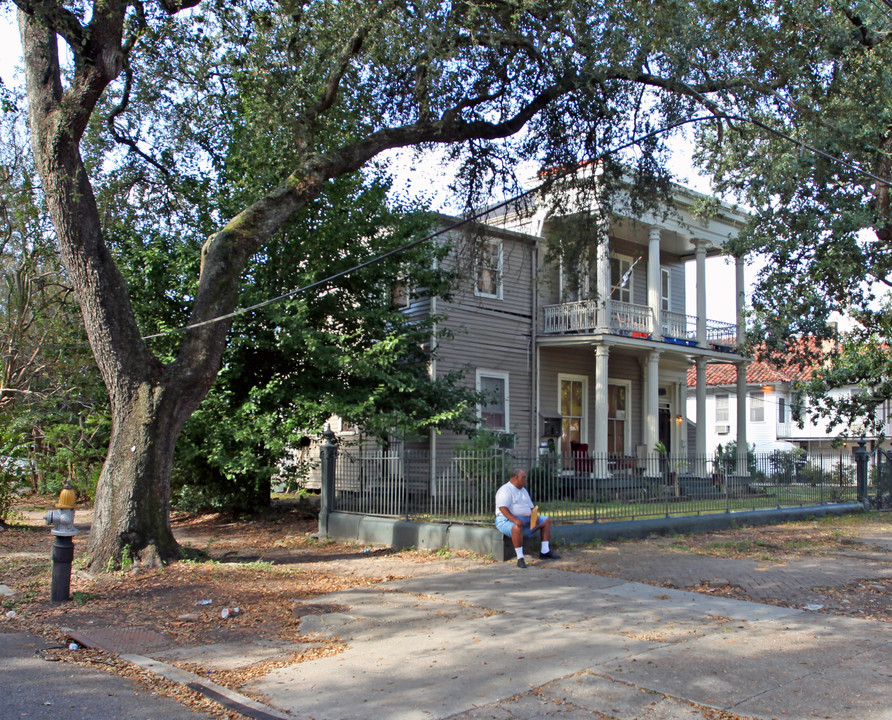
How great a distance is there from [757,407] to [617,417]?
18848 millimetres

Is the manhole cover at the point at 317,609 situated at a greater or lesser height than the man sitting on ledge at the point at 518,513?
lesser

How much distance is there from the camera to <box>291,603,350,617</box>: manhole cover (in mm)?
8328

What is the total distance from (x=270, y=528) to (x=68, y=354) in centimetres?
651

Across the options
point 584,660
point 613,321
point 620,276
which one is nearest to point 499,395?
point 613,321

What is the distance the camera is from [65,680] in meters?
6.11

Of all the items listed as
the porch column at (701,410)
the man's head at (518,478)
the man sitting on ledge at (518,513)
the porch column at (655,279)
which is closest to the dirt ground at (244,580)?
the man sitting on ledge at (518,513)

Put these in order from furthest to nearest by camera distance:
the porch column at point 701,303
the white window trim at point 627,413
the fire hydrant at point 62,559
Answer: the white window trim at point 627,413 → the porch column at point 701,303 → the fire hydrant at point 62,559

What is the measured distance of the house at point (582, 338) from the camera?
20.6 metres

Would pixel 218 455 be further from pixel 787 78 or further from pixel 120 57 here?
pixel 787 78

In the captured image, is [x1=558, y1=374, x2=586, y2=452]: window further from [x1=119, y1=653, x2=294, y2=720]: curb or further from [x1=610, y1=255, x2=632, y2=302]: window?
[x1=119, y1=653, x2=294, y2=720]: curb

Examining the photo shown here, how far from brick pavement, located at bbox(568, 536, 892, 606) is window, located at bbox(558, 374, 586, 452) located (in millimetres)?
10400

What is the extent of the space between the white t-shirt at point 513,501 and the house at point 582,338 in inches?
315

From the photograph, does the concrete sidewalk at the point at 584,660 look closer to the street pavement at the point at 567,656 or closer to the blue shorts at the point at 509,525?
the street pavement at the point at 567,656

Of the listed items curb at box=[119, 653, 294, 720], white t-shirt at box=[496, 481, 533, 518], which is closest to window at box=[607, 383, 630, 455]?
white t-shirt at box=[496, 481, 533, 518]
